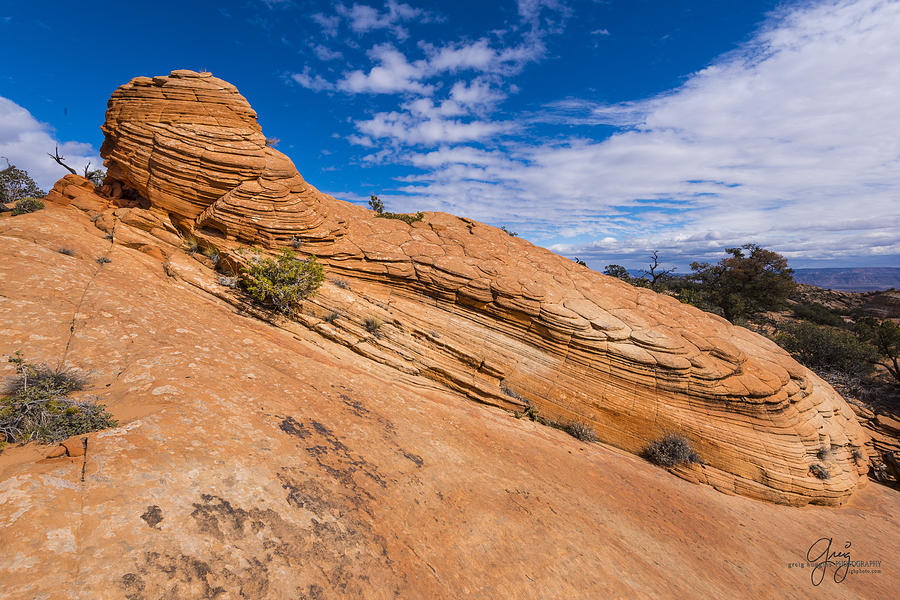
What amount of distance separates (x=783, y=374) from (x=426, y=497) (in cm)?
1437

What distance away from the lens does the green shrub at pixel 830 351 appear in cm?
2269

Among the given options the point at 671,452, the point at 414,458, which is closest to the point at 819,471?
the point at 671,452

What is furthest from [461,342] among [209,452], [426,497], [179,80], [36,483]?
[179,80]

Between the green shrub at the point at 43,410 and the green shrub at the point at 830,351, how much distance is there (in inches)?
1379

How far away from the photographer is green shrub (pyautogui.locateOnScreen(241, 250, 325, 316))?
1147cm


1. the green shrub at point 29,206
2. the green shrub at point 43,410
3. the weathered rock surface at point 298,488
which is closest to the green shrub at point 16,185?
the green shrub at point 29,206

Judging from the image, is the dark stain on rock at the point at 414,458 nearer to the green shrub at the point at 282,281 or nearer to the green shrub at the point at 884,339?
the green shrub at the point at 282,281

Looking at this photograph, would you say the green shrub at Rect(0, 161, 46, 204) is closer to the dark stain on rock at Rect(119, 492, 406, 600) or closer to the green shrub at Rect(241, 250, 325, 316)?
the green shrub at Rect(241, 250, 325, 316)

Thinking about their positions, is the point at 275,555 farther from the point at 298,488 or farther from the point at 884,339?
the point at 884,339

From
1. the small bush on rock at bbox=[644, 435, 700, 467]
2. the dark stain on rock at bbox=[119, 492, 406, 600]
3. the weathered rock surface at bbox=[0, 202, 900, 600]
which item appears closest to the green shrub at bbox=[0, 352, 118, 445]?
the weathered rock surface at bbox=[0, 202, 900, 600]

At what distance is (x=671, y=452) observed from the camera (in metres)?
11.1

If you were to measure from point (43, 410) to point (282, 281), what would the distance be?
301 inches

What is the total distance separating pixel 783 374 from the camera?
1250cm

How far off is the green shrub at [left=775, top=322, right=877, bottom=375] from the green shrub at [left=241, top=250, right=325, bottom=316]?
31.8 meters
